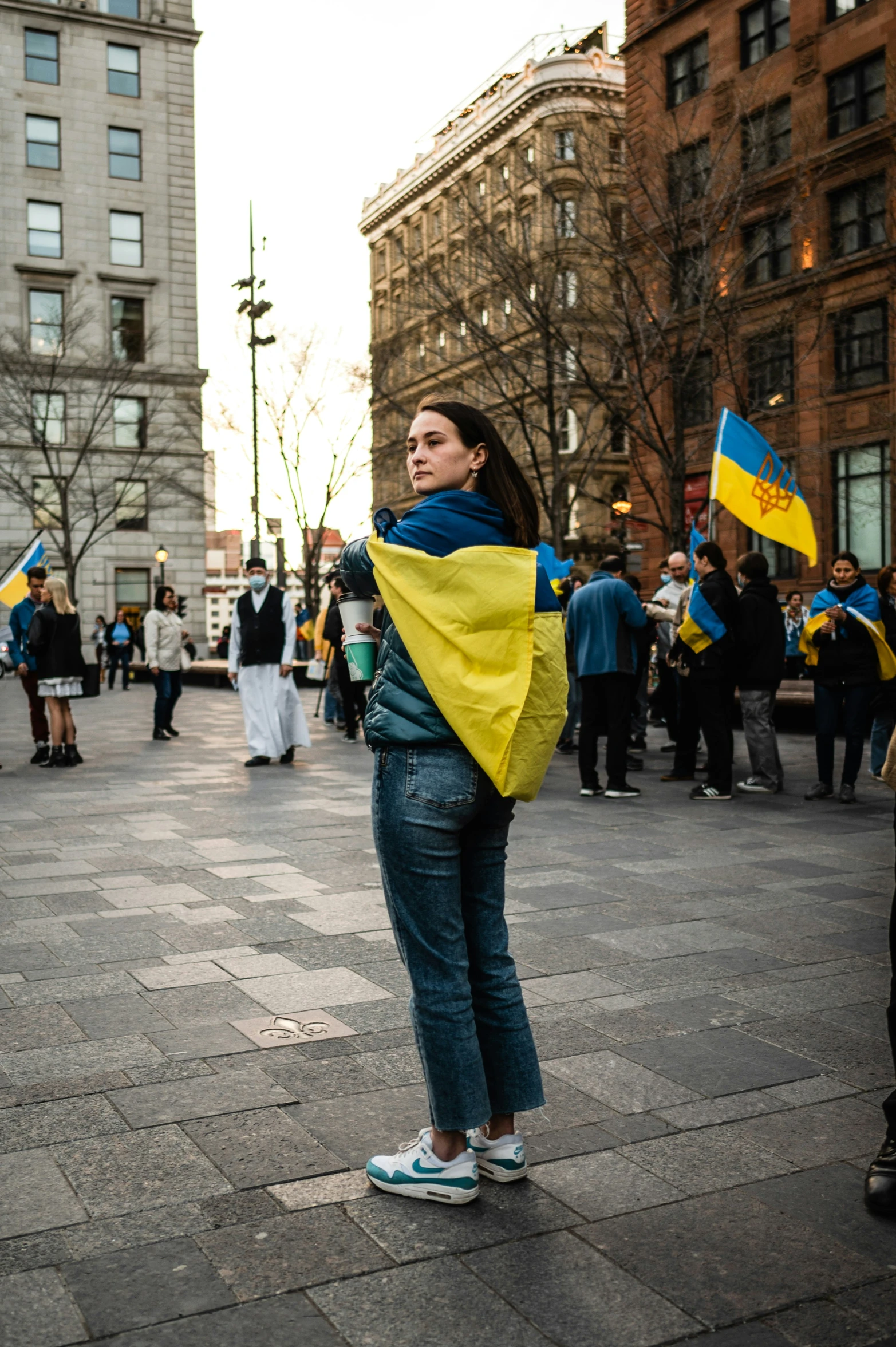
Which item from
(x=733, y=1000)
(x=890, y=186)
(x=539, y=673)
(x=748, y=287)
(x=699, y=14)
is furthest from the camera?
(x=699, y=14)

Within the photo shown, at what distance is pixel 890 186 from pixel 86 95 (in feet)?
114

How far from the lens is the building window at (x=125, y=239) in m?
47.0

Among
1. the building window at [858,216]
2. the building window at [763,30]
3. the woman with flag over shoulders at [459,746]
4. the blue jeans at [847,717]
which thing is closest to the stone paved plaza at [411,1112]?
the woman with flag over shoulders at [459,746]

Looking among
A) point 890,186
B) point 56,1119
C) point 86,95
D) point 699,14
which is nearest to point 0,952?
point 56,1119

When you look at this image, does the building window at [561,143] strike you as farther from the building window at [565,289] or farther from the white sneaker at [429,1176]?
the white sneaker at [429,1176]

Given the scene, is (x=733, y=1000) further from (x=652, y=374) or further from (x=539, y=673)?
(x=652, y=374)

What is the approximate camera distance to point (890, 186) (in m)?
22.0

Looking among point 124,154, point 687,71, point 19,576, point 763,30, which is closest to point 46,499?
point 124,154

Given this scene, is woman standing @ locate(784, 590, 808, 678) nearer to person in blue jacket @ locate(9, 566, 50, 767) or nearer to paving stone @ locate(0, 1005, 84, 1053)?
person in blue jacket @ locate(9, 566, 50, 767)

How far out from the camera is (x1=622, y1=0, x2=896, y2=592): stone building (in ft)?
81.2

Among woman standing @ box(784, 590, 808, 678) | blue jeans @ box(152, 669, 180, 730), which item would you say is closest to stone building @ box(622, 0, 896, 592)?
woman standing @ box(784, 590, 808, 678)

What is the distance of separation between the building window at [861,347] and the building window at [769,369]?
6.39 ft

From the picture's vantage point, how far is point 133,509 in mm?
46562

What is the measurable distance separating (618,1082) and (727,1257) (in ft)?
3.45
